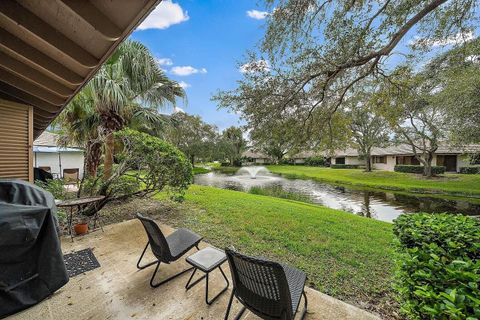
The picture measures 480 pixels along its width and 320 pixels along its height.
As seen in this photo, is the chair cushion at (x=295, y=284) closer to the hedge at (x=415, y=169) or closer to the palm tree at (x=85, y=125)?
the palm tree at (x=85, y=125)

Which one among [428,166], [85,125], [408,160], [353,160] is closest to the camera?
[85,125]

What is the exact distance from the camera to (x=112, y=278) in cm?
279

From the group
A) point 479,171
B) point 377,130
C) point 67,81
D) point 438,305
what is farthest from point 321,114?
→ point 479,171

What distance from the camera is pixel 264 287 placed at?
1709mm

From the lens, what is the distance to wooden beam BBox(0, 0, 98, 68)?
196 centimetres

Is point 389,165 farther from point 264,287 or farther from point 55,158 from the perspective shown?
point 55,158

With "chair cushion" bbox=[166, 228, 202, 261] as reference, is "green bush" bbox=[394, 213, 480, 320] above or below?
above

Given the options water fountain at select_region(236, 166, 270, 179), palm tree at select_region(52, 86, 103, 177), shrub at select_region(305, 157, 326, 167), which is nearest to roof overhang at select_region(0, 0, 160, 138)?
palm tree at select_region(52, 86, 103, 177)

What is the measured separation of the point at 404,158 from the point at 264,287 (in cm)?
3270

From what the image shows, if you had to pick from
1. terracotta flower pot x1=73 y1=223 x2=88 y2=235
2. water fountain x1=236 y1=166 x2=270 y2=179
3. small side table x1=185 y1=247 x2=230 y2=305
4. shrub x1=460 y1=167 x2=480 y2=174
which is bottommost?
water fountain x1=236 y1=166 x2=270 y2=179

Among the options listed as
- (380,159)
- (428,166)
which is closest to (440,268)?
(428,166)

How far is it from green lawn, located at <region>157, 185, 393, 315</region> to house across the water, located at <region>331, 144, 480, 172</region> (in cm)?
1240

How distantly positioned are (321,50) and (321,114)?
1.78 m

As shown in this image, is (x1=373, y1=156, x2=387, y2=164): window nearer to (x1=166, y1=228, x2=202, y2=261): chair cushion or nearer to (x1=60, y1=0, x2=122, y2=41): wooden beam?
(x1=166, y1=228, x2=202, y2=261): chair cushion
